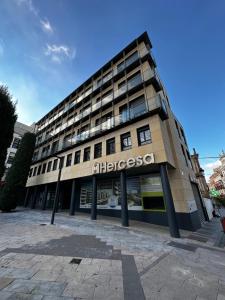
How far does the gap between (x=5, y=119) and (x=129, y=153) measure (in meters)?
14.9

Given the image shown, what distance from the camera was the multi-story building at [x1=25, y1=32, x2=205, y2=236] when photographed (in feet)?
35.3

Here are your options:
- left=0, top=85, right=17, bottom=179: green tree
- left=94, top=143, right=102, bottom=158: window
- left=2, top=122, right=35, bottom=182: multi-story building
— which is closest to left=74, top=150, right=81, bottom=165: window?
left=94, top=143, right=102, bottom=158: window

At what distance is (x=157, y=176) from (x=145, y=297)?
32.0 feet

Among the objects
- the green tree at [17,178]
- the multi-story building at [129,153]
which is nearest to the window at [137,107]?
the multi-story building at [129,153]

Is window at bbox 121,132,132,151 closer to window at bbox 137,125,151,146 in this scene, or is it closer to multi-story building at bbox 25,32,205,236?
multi-story building at bbox 25,32,205,236

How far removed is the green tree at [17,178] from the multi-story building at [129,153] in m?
2.59

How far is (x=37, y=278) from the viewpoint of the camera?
11.4 ft

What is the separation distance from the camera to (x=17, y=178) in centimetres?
1894

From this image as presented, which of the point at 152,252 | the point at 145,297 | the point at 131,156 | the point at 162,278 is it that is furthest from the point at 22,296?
the point at 131,156

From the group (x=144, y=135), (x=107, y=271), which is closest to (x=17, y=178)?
Result: (x=144, y=135)

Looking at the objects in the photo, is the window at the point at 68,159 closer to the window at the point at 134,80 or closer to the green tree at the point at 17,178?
the green tree at the point at 17,178

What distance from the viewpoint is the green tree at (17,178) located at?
58.9ft

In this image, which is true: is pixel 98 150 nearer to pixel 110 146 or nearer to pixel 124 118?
pixel 110 146

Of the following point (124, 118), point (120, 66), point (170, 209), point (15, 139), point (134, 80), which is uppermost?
point (15, 139)
